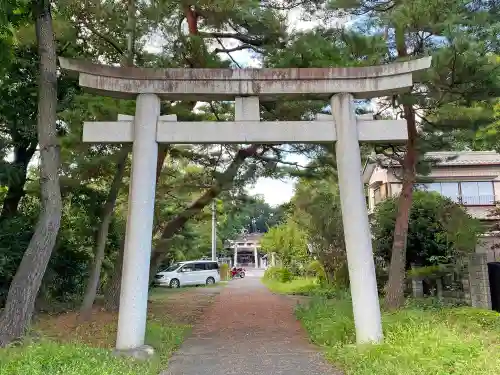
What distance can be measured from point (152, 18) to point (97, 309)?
662cm

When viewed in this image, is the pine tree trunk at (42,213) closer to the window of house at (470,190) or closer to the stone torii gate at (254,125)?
the stone torii gate at (254,125)

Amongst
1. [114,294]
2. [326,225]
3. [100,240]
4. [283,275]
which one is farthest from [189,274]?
[100,240]

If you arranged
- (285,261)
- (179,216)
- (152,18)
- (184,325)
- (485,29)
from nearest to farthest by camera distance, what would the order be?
(485,29) < (152,18) < (184,325) < (179,216) < (285,261)

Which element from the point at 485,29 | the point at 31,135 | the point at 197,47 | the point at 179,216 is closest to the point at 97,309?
the point at 179,216

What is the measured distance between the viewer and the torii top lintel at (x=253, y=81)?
23.6 feet

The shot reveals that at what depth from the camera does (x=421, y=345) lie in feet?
19.4

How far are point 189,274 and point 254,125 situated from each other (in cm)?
2013

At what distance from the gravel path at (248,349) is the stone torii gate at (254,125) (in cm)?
101

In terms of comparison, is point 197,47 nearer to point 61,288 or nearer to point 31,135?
point 31,135

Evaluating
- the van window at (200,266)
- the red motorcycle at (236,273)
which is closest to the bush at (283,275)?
the van window at (200,266)

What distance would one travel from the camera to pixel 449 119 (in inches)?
373

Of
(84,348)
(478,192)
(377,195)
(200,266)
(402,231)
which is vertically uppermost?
(377,195)

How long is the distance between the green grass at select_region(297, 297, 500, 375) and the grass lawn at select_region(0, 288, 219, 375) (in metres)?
2.61

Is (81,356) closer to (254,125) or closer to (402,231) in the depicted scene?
(254,125)
